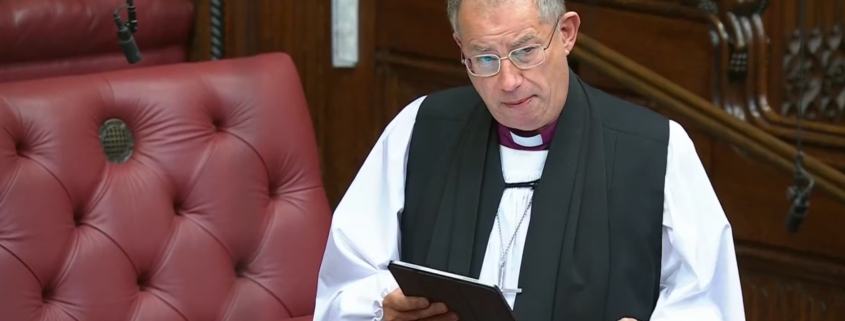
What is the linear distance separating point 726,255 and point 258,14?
1.69m

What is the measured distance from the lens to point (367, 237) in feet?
7.79

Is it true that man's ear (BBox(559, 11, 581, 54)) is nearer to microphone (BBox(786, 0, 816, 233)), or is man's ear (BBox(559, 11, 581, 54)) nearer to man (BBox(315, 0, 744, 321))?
man (BBox(315, 0, 744, 321))

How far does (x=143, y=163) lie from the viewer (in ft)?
9.04

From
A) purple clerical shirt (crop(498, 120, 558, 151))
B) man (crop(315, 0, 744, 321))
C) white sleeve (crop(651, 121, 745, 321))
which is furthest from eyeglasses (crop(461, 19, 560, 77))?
white sleeve (crop(651, 121, 745, 321))

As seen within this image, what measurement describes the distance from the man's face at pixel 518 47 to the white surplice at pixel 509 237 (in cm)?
13

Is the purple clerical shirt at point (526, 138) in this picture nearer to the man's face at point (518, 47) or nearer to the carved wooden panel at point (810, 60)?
the man's face at point (518, 47)

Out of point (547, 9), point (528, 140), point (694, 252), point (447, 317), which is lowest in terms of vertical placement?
point (447, 317)

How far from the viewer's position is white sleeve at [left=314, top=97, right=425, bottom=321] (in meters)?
2.32

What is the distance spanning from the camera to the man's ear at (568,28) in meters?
2.23

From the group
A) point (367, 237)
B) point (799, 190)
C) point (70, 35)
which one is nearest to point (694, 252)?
point (367, 237)

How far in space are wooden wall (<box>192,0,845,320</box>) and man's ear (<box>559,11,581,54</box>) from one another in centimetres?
97

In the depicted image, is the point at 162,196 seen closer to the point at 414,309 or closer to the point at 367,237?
the point at 367,237

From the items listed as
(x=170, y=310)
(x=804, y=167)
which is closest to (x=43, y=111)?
(x=170, y=310)

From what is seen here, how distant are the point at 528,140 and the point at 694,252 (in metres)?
0.35
